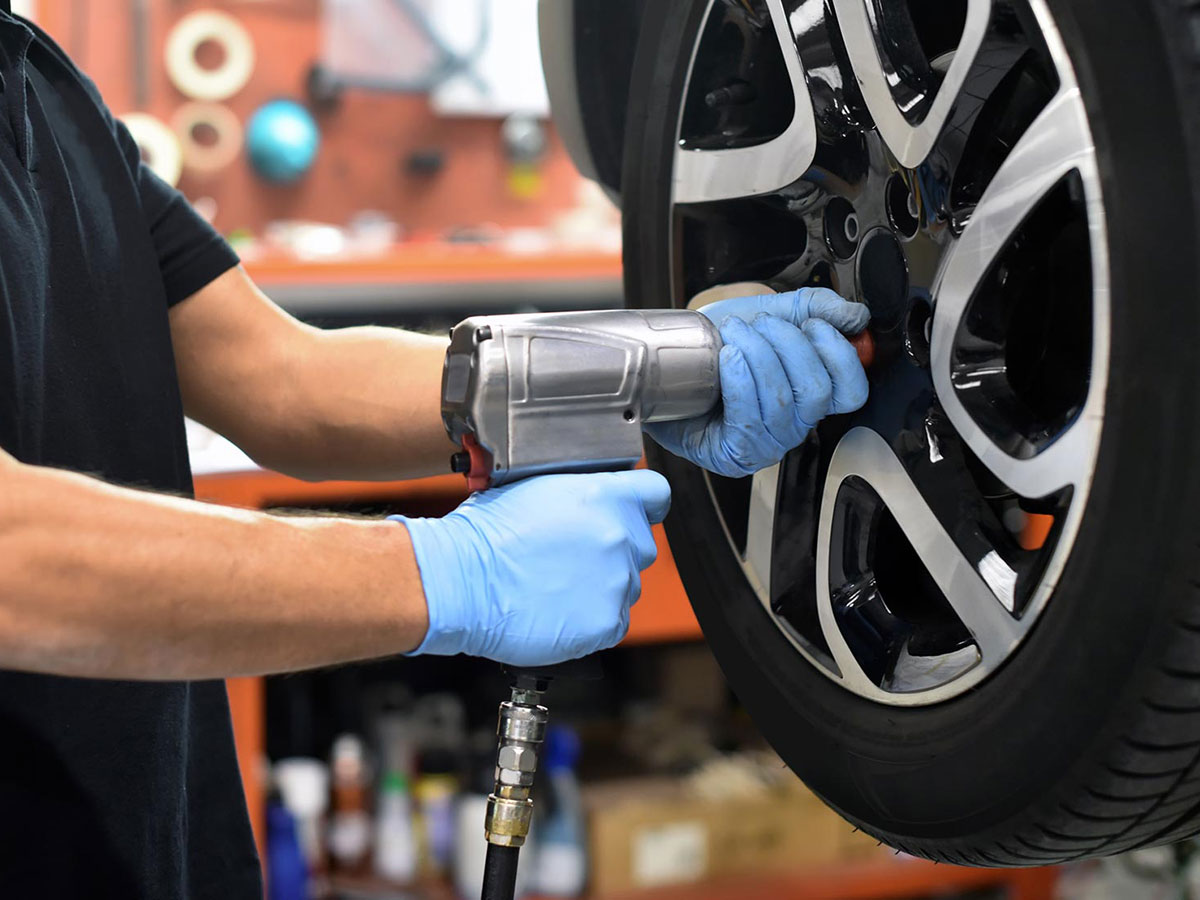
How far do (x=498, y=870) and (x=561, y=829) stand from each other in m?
1.47

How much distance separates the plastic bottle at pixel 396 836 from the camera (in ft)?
7.21

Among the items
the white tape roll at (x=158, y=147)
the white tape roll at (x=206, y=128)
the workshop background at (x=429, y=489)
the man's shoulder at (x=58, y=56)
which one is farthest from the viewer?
the white tape roll at (x=206, y=128)

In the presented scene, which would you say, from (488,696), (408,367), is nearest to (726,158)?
(408,367)

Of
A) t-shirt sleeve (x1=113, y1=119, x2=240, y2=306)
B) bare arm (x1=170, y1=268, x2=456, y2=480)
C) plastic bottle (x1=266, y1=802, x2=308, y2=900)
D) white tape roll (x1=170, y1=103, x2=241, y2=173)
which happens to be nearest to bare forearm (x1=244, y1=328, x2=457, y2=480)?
bare arm (x1=170, y1=268, x2=456, y2=480)

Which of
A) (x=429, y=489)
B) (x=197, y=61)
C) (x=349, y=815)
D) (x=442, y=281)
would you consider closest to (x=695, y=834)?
(x=349, y=815)

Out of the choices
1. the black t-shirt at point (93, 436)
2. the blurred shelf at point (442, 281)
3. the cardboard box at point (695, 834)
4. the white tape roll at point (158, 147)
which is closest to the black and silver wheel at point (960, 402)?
the black t-shirt at point (93, 436)

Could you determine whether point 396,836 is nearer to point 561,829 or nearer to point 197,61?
point 561,829

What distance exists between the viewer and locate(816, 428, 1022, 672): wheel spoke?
27.7 inches

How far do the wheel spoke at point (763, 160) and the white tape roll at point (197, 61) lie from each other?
2.19 m

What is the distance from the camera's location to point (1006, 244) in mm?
693

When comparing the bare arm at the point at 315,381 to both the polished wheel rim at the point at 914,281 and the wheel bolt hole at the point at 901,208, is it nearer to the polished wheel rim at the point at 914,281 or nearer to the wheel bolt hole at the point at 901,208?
the polished wheel rim at the point at 914,281

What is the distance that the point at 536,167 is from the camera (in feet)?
10.2

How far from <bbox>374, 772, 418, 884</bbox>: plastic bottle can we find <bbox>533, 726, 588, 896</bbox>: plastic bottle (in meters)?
0.23

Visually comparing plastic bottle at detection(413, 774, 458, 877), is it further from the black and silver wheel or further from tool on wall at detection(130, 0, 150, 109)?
tool on wall at detection(130, 0, 150, 109)
